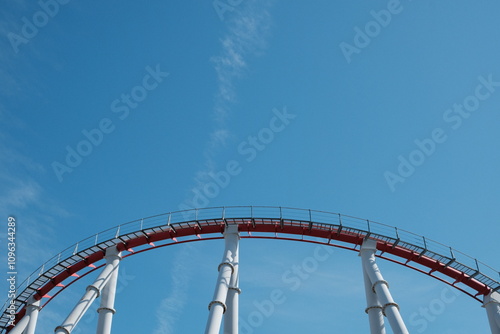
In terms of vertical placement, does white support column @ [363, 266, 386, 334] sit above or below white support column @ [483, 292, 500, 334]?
below

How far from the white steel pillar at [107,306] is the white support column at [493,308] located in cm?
1583

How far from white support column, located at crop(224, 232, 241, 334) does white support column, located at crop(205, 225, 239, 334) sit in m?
0.22

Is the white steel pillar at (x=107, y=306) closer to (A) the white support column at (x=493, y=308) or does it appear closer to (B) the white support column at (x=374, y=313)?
(B) the white support column at (x=374, y=313)

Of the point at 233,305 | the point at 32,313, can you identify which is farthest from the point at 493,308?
the point at 32,313

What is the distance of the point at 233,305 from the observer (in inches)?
762

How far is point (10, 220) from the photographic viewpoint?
20.4 m

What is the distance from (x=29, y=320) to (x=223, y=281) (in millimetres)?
10265

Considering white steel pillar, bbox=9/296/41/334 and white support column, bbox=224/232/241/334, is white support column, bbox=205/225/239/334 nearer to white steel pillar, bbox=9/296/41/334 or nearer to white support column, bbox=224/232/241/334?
white support column, bbox=224/232/241/334

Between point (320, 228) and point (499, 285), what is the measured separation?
818 cm

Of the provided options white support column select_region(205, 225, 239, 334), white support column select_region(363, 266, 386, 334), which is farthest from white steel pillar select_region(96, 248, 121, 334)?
white support column select_region(363, 266, 386, 334)

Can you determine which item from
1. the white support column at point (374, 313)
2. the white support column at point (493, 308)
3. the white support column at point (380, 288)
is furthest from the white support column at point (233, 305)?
the white support column at point (493, 308)

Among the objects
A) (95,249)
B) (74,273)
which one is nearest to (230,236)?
(95,249)

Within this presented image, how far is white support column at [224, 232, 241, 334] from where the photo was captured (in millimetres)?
18750

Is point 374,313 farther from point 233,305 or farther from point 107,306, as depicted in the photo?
point 107,306
